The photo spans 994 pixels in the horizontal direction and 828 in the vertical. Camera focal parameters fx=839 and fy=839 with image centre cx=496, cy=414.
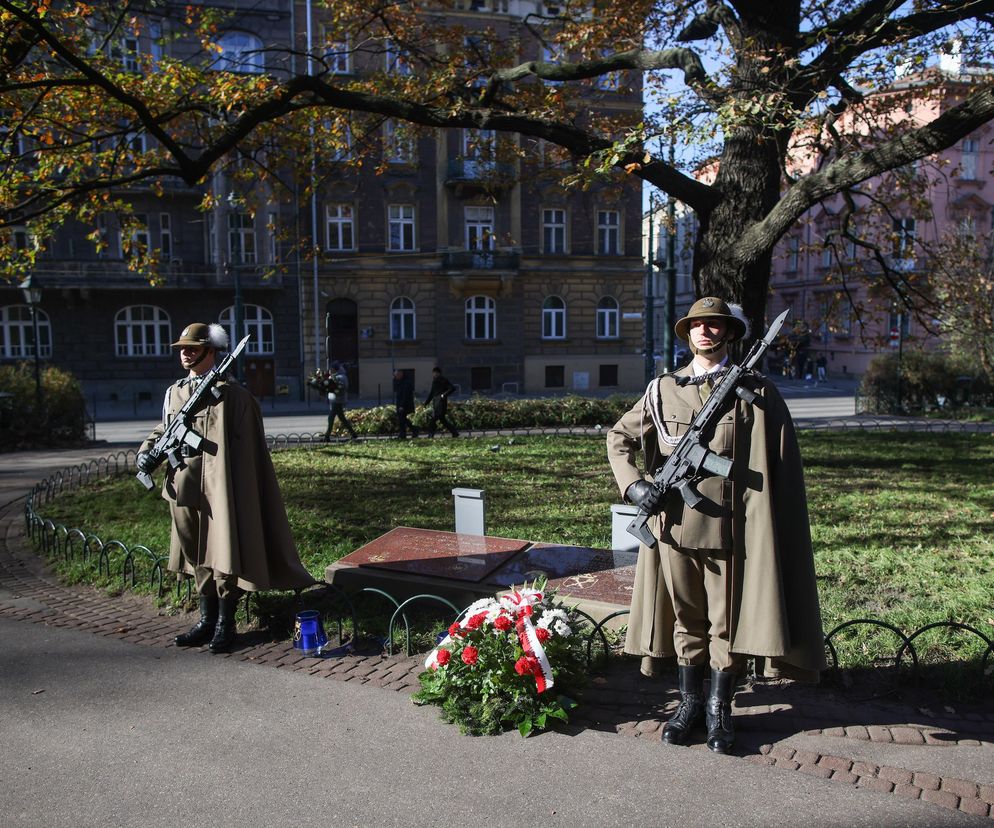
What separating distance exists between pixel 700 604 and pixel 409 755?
1567mm

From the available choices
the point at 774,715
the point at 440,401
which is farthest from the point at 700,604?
the point at 440,401

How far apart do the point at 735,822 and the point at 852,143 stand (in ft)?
29.8

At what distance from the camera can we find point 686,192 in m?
9.53

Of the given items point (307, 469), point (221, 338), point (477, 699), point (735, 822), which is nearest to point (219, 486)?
point (221, 338)

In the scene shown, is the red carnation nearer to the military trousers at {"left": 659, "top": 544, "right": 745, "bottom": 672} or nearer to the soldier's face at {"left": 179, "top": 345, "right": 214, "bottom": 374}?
the military trousers at {"left": 659, "top": 544, "right": 745, "bottom": 672}

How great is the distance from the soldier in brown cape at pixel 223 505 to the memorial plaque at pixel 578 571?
1521 millimetres

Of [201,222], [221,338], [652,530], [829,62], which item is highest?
[201,222]

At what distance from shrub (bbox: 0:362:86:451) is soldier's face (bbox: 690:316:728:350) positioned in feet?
56.7

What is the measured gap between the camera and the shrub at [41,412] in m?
17.5

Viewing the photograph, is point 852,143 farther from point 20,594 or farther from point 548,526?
point 20,594

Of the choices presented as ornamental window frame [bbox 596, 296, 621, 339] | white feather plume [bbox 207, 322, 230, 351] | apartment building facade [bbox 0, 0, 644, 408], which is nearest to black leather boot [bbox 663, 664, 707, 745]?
white feather plume [bbox 207, 322, 230, 351]

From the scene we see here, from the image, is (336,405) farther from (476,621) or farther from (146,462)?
(476,621)

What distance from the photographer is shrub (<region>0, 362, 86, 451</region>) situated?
17.5 metres

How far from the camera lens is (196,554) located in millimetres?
5480
